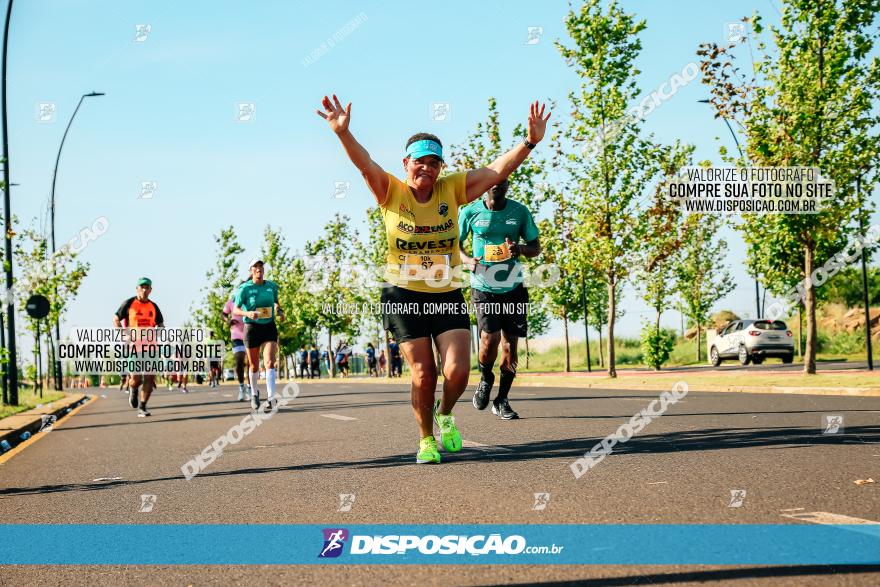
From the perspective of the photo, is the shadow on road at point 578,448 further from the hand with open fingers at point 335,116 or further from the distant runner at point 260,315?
the distant runner at point 260,315

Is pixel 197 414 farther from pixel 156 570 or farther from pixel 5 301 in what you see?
pixel 156 570

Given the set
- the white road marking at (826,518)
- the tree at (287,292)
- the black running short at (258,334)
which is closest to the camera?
the white road marking at (826,518)

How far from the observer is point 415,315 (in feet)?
21.7

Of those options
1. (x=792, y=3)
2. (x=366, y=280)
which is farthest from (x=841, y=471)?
(x=366, y=280)

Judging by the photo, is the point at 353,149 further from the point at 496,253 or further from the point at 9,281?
the point at 9,281

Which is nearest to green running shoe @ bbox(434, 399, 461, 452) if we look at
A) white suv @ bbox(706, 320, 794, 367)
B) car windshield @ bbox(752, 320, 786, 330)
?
white suv @ bbox(706, 320, 794, 367)

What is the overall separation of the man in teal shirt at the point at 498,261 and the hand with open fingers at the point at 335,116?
3386 mm

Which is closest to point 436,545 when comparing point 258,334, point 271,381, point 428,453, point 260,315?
point 428,453

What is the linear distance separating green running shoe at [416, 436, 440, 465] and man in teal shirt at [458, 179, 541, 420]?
9.52 feet

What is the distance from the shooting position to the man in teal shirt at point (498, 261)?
30.9ft

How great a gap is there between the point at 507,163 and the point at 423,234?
779 millimetres

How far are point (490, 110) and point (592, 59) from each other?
10081 millimetres

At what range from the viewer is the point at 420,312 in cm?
663

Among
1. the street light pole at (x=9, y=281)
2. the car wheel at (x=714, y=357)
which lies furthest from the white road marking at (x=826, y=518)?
the car wheel at (x=714, y=357)
